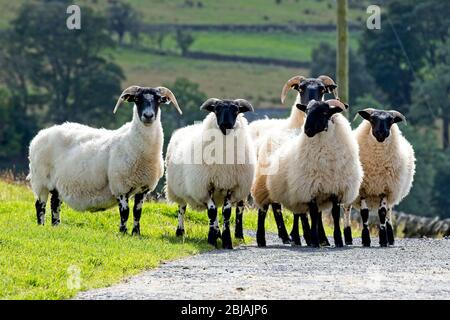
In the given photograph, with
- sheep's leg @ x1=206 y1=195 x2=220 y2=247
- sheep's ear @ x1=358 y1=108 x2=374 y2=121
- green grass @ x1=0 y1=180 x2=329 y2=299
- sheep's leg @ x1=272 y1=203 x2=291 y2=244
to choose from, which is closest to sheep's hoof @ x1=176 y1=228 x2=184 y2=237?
green grass @ x1=0 y1=180 x2=329 y2=299

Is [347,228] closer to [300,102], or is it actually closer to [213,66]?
[300,102]

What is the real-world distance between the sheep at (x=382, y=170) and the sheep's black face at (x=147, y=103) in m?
3.67

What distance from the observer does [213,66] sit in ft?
420

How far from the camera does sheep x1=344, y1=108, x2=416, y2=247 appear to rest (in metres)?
22.8

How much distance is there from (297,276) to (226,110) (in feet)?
19.6

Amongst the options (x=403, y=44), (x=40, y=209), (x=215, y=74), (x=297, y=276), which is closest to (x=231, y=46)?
(x=215, y=74)

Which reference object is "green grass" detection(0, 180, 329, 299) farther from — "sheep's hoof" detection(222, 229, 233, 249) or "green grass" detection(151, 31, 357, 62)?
"green grass" detection(151, 31, 357, 62)

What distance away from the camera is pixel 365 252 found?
2070 centimetres

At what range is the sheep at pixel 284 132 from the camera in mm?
23328

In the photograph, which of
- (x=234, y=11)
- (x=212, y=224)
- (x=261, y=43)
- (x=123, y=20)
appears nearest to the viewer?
(x=212, y=224)

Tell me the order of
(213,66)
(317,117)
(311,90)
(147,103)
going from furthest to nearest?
(213,66)
(311,90)
(147,103)
(317,117)

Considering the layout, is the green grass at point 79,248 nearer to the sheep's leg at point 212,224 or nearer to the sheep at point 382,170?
the sheep's leg at point 212,224
